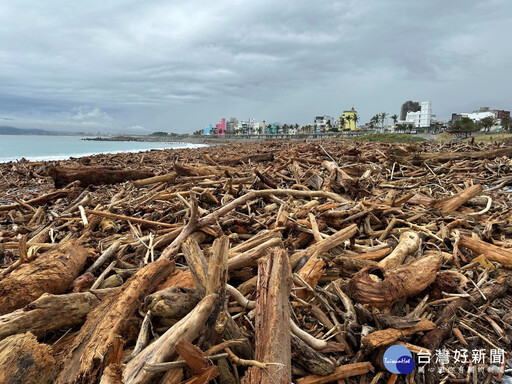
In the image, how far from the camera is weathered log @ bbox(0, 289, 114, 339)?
1.52 m

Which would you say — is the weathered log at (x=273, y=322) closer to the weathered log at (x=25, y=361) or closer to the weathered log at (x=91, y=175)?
the weathered log at (x=25, y=361)

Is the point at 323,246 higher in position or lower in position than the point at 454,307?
higher

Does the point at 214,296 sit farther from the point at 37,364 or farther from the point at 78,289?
the point at 78,289

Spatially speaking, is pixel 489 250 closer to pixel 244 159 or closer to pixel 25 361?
pixel 25 361

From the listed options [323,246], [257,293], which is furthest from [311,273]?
[257,293]

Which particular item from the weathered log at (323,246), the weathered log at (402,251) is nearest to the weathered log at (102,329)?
the weathered log at (323,246)

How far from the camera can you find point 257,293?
1.68m

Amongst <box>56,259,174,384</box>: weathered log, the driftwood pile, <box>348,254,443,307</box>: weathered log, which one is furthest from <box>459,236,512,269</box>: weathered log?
<box>56,259,174,384</box>: weathered log

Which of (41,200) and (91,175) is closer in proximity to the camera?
(41,200)

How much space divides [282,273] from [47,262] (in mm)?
1608

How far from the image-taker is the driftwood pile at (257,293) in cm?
140

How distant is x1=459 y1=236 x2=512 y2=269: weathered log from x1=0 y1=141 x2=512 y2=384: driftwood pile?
10 mm

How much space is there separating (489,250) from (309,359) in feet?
6.64

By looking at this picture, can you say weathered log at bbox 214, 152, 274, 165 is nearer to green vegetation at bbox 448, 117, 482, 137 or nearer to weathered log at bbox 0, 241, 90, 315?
weathered log at bbox 0, 241, 90, 315
